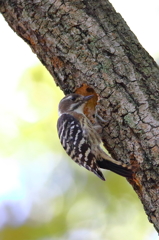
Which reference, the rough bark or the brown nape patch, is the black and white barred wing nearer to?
the brown nape patch

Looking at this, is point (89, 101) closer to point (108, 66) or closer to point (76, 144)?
point (76, 144)

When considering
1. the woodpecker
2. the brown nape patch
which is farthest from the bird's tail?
the brown nape patch

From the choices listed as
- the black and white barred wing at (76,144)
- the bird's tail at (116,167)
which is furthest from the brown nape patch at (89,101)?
the bird's tail at (116,167)

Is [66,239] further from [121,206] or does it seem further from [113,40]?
[113,40]

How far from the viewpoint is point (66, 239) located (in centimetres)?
760

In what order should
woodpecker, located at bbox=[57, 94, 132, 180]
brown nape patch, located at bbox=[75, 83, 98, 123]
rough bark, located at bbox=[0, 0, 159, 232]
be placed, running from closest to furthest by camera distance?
rough bark, located at bbox=[0, 0, 159, 232]
brown nape patch, located at bbox=[75, 83, 98, 123]
woodpecker, located at bbox=[57, 94, 132, 180]

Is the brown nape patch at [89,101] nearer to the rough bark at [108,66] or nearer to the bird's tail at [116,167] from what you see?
the rough bark at [108,66]

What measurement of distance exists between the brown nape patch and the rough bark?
97 millimetres

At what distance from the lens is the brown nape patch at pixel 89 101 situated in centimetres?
434

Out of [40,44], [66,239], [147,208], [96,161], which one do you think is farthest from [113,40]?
[66,239]

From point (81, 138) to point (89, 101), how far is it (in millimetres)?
613

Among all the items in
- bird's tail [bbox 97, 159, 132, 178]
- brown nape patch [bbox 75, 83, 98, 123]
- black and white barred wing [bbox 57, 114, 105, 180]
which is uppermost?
brown nape patch [bbox 75, 83, 98, 123]

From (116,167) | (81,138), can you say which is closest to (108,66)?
(116,167)

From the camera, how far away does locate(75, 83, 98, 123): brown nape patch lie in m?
4.34
